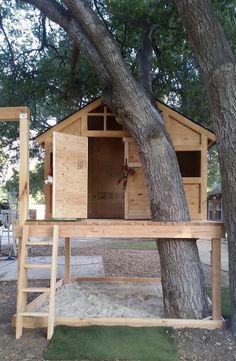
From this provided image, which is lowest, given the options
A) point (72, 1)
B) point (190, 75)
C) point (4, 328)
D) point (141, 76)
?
point (4, 328)

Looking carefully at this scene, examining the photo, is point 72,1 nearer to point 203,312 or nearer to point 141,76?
point 141,76

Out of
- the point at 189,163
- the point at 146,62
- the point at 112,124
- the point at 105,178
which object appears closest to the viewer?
the point at 146,62

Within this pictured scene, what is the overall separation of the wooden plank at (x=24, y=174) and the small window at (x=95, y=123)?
256cm

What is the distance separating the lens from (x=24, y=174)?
5.65 m

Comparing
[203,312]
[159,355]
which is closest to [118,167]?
[203,312]

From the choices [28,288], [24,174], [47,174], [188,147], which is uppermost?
[188,147]

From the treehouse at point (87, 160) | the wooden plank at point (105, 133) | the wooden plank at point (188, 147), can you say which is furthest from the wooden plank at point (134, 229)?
the wooden plank at point (105, 133)

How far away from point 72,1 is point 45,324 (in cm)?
472

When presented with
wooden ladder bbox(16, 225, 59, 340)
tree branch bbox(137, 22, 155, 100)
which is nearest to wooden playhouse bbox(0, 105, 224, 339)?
wooden ladder bbox(16, 225, 59, 340)

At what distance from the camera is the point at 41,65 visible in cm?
1251

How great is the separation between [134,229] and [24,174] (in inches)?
68.0

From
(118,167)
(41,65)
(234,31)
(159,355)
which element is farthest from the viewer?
(41,65)

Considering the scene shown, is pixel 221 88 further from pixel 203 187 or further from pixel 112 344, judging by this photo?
pixel 112 344

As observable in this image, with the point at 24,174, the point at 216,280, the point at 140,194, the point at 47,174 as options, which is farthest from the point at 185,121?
the point at 24,174
